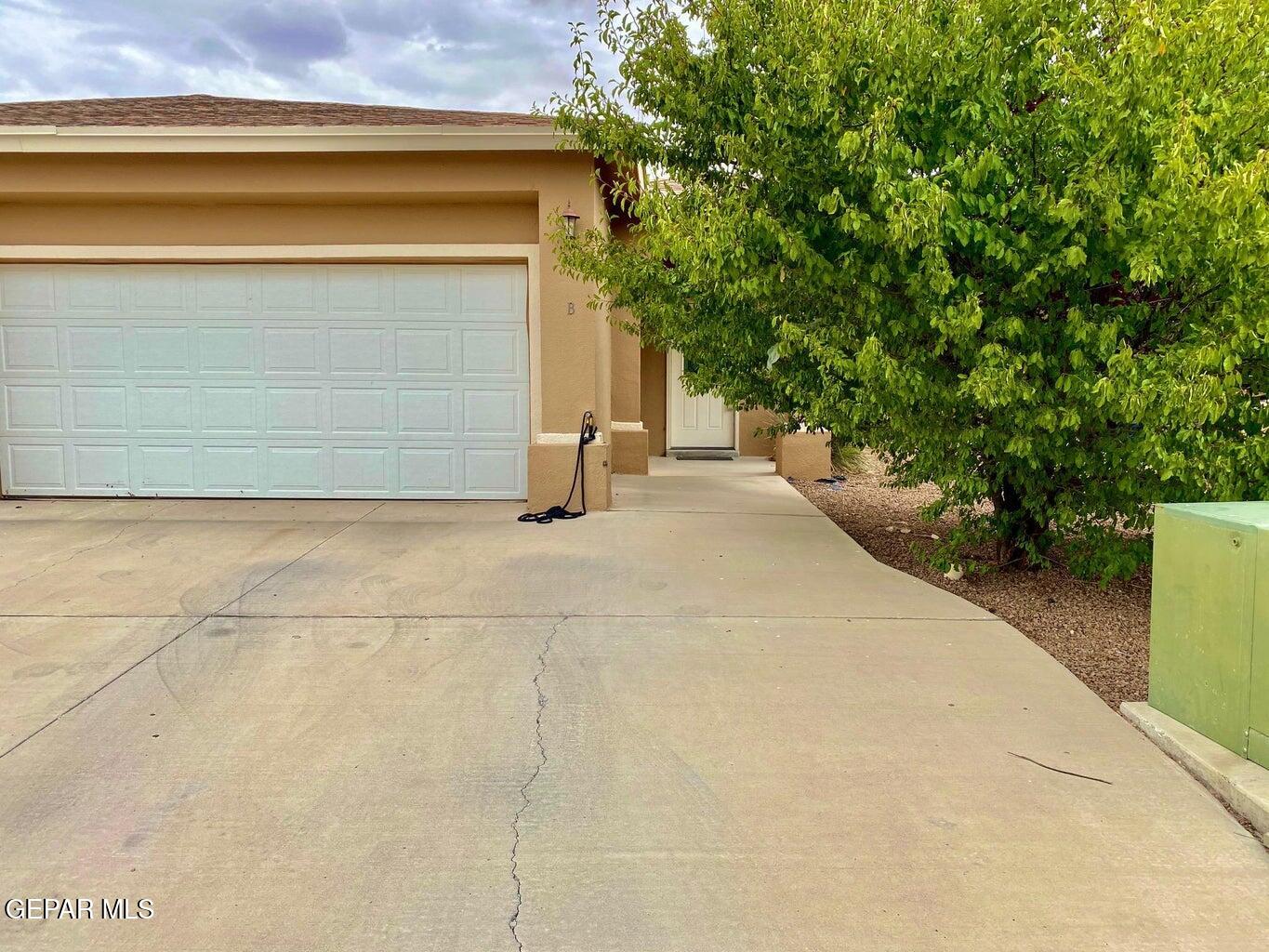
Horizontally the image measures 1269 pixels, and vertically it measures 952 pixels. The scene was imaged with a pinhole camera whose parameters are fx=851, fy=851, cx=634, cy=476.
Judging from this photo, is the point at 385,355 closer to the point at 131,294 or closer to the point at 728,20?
the point at 131,294

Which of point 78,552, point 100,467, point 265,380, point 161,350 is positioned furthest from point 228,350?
point 78,552

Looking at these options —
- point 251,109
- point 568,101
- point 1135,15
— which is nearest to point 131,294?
point 251,109

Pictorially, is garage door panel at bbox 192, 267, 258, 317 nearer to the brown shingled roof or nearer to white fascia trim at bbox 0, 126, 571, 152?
white fascia trim at bbox 0, 126, 571, 152

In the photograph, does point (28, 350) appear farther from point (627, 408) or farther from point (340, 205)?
point (627, 408)

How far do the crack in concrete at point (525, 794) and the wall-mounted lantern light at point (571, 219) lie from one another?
172 inches

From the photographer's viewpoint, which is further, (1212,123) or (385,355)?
(385,355)

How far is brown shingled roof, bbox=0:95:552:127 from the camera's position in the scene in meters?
8.48

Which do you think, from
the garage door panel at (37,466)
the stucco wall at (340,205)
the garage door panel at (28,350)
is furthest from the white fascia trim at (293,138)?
the garage door panel at (37,466)

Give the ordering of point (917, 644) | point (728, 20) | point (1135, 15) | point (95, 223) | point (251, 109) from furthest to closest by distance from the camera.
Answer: point (251, 109) < point (95, 223) < point (728, 20) < point (917, 644) < point (1135, 15)

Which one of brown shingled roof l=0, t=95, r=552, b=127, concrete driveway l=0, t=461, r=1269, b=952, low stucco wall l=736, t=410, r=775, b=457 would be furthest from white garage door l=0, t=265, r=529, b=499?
low stucco wall l=736, t=410, r=775, b=457

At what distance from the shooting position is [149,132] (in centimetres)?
785

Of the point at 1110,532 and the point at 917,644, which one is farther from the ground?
the point at 1110,532

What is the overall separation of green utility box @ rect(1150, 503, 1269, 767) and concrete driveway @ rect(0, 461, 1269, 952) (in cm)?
29

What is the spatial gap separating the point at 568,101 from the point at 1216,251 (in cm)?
441
